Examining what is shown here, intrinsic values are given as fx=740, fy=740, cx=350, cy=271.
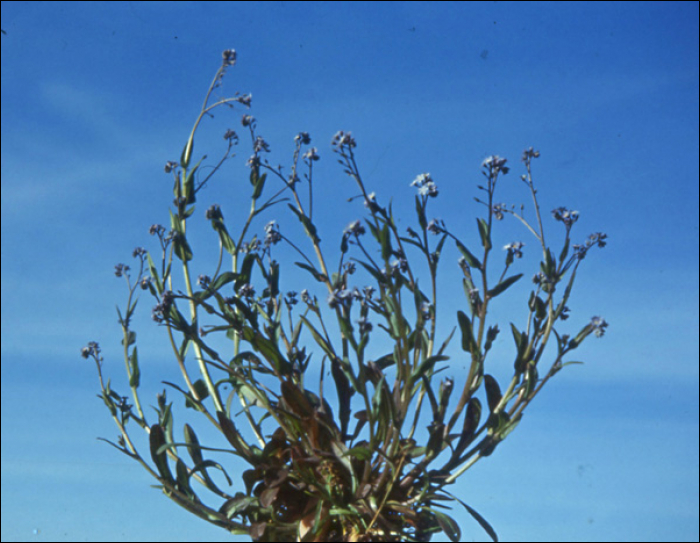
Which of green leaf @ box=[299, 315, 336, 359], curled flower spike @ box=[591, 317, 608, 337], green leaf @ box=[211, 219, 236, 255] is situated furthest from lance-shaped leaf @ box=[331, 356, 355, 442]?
curled flower spike @ box=[591, 317, 608, 337]

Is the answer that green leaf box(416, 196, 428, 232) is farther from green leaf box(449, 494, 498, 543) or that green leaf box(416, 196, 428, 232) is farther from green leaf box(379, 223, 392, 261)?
green leaf box(449, 494, 498, 543)

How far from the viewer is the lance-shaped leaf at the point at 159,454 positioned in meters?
1.74

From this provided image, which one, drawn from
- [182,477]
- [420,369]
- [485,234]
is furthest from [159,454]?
[485,234]

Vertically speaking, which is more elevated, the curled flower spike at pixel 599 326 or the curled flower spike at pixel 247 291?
the curled flower spike at pixel 247 291

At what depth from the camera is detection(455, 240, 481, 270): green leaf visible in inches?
66.4

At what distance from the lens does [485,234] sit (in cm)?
166

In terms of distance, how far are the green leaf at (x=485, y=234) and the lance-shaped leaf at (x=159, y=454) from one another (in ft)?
2.89

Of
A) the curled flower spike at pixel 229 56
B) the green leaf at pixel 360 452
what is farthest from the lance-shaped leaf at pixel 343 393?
the curled flower spike at pixel 229 56

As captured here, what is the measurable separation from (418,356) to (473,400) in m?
0.19

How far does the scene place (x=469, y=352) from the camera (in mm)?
1691

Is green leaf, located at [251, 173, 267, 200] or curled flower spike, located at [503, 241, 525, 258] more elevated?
green leaf, located at [251, 173, 267, 200]

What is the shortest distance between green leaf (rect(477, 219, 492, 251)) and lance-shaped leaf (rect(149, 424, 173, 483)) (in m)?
0.88

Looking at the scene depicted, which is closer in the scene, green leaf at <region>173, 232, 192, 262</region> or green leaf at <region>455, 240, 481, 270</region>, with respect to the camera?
green leaf at <region>455, 240, 481, 270</region>

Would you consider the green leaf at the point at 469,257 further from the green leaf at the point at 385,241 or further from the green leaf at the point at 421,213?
the green leaf at the point at 385,241
